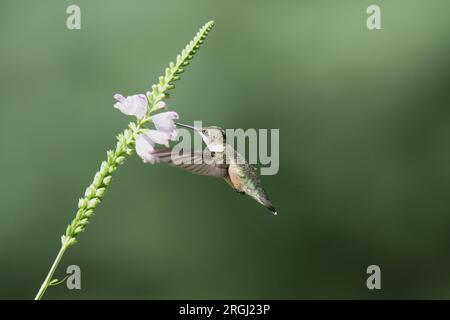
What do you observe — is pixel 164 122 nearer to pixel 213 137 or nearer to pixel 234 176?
pixel 213 137

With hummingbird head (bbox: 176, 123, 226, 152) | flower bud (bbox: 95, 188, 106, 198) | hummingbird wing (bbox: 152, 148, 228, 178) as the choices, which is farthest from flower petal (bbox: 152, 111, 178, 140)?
hummingbird head (bbox: 176, 123, 226, 152)

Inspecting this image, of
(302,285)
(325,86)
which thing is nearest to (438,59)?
(325,86)

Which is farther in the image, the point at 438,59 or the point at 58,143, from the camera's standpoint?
the point at 438,59

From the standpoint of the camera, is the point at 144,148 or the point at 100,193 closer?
the point at 100,193

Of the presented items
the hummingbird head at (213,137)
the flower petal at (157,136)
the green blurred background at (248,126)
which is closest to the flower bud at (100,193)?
the flower petal at (157,136)

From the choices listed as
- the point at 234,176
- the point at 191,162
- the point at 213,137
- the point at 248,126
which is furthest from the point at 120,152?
the point at 248,126

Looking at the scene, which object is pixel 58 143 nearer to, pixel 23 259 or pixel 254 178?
pixel 23 259
